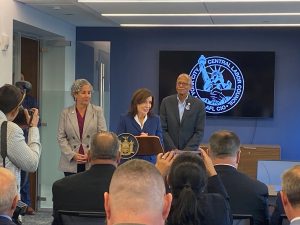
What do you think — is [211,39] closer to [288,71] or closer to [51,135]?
[288,71]

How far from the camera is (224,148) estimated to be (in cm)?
359

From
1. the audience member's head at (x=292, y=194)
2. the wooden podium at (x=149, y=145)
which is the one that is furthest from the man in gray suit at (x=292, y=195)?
the wooden podium at (x=149, y=145)

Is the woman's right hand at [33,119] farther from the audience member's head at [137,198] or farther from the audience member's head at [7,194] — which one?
the audience member's head at [137,198]

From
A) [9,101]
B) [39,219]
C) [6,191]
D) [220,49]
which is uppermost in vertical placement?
[220,49]

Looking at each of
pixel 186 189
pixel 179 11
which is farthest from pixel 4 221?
pixel 179 11

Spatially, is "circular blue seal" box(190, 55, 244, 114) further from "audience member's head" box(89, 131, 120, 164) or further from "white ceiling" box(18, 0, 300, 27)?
"audience member's head" box(89, 131, 120, 164)

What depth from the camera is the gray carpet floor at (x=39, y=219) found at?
6676 millimetres

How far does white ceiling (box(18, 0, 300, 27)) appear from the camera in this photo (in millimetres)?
6684

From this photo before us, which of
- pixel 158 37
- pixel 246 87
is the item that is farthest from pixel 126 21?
pixel 246 87

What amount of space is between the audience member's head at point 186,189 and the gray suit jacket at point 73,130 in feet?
8.09

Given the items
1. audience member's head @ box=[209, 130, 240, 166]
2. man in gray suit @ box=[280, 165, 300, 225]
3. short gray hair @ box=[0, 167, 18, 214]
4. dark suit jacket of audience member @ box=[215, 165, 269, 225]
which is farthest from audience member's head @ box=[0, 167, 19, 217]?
audience member's head @ box=[209, 130, 240, 166]

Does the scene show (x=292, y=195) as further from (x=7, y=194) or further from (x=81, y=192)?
(x=81, y=192)

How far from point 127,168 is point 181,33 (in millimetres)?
Answer: 7745

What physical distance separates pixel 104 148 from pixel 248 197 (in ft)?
2.80
